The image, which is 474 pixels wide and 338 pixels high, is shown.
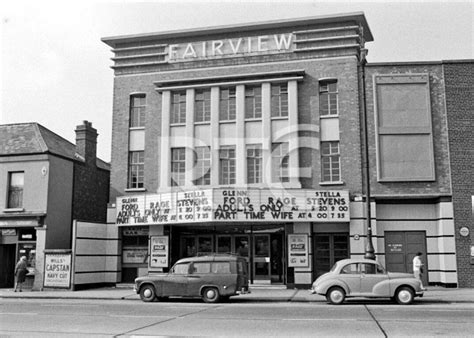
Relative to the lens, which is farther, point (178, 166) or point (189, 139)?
point (178, 166)

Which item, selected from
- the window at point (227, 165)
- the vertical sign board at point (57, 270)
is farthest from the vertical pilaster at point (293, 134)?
the vertical sign board at point (57, 270)

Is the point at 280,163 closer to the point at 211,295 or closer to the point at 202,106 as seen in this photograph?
the point at 202,106

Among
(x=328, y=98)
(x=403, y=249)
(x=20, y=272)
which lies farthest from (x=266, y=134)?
(x=20, y=272)

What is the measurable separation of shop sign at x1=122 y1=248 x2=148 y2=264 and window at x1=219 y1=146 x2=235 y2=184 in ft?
17.7

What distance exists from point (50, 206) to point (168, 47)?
9.89 metres

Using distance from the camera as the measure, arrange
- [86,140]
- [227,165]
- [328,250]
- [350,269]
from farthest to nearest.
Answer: [86,140]
[227,165]
[328,250]
[350,269]

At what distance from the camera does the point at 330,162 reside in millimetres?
25703

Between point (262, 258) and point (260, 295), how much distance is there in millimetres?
4466

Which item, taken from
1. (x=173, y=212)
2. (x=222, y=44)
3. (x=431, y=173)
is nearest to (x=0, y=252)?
(x=173, y=212)

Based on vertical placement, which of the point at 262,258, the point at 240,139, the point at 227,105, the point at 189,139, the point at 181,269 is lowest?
the point at 181,269

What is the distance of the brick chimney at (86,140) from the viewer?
29219mm

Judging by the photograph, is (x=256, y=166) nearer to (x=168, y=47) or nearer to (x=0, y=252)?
(x=168, y=47)

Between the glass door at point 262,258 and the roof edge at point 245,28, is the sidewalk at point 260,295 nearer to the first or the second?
the glass door at point 262,258

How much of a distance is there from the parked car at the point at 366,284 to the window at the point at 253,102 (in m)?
9.83
